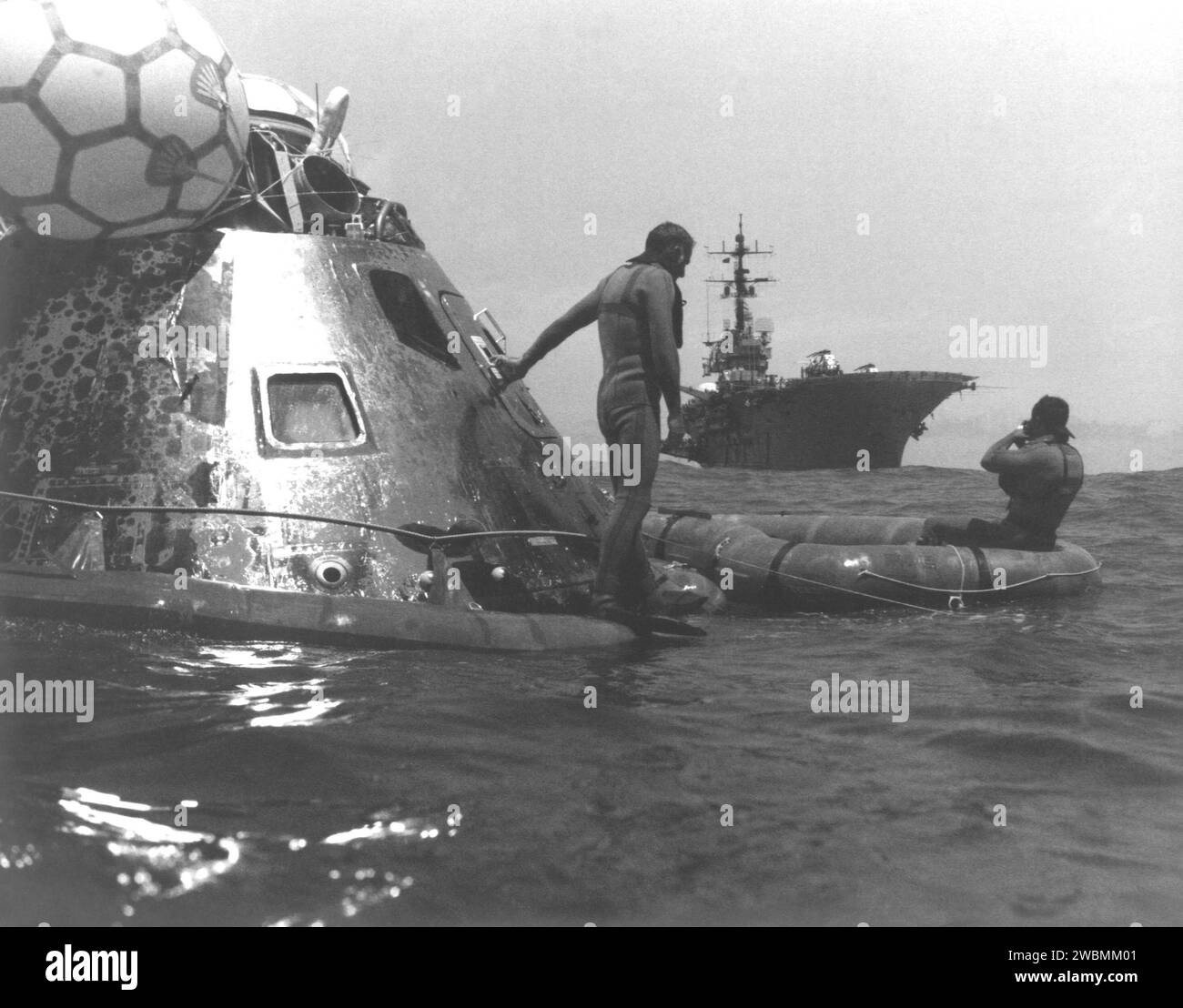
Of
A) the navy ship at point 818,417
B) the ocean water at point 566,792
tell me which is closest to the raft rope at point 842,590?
the ocean water at point 566,792

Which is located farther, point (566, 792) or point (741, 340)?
point (741, 340)

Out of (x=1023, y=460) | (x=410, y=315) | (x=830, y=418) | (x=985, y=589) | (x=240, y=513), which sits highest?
(x=830, y=418)

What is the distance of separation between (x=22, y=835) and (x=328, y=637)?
195 cm

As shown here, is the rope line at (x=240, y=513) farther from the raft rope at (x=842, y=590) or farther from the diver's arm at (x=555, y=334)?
the raft rope at (x=842, y=590)

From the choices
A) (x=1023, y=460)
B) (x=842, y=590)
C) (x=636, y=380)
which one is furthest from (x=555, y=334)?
(x=1023, y=460)

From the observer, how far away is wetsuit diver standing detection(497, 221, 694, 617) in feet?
18.0

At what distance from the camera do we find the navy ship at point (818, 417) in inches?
1821

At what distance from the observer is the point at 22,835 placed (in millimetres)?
2621

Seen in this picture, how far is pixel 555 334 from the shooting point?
19.2 feet

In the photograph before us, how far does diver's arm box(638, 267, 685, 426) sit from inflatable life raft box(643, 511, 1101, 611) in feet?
8.69

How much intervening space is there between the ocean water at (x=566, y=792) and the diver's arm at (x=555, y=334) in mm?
1714

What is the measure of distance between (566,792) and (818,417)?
46.5m

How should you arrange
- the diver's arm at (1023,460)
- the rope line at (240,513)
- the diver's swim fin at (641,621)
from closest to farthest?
the rope line at (240,513) → the diver's swim fin at (641,621) → the diver's arm at (1023,460)

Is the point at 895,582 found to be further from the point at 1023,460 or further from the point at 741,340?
the point at 741,340
